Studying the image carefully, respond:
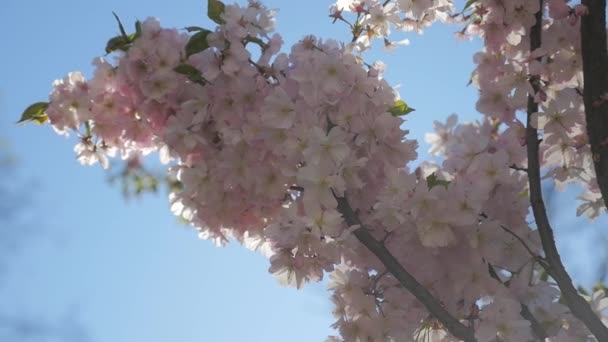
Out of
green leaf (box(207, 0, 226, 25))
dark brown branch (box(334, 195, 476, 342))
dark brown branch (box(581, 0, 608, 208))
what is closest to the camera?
dark brown branch (box(334, 195, 476, 342))

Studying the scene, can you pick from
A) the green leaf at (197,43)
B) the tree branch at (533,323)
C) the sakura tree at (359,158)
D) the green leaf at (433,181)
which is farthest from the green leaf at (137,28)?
the tree branch at (533,323)

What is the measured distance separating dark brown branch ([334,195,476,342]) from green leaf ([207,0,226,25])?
553 millimetres

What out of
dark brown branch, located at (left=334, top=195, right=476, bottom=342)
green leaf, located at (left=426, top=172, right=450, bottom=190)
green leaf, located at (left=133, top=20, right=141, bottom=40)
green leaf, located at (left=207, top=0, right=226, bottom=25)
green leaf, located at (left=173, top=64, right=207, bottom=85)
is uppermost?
green leaf, located at (left=207, top=0, right=226, bottom=25)

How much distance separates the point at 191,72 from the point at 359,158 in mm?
449

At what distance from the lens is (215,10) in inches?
68.6

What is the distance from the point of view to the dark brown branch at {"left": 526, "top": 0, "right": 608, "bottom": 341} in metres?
1.49

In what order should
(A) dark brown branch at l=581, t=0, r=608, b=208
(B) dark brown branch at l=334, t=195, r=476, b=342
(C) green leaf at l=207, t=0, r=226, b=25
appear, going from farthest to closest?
(C) green leaf at l=207, t=0, r=226, b=25, (A) dark brown branch at l=581, t=0, r=608, b=208, (B) dark brown branch at l=334, t=195, r=476, b=342

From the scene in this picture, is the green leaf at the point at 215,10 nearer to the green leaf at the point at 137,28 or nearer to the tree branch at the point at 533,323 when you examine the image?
the green leaf at the point at 137,28

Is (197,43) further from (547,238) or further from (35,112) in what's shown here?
(547,238)

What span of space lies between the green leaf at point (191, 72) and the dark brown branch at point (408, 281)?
0.45 meters

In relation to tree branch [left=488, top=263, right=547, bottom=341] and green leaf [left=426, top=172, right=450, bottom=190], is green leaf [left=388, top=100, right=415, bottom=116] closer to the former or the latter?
green leaf [left=426, top=172, right=450, bottom=190]

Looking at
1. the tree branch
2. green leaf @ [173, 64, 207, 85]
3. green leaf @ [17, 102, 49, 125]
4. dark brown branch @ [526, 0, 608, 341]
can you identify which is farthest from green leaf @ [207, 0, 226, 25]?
the tree branch

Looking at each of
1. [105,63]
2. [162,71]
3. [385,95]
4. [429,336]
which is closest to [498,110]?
[385,95]

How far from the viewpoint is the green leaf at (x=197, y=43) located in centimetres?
169
